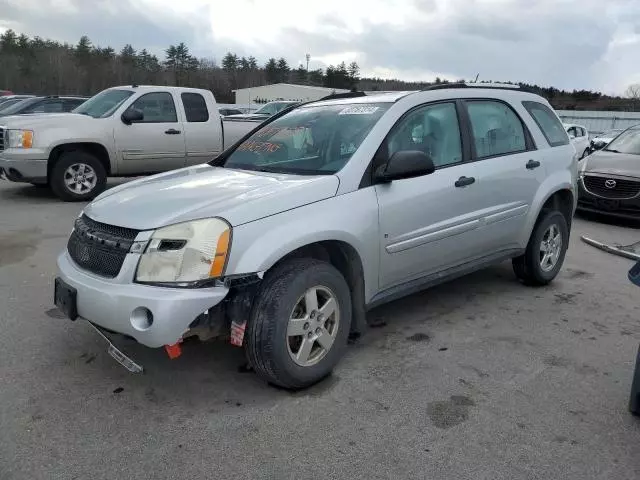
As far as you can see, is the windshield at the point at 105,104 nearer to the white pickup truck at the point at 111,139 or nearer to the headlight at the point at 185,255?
the white pickup truck at the point at 111,139

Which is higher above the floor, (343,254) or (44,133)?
(44,133)

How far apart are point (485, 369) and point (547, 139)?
2597mm

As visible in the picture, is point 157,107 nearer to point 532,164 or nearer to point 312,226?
point 532,164

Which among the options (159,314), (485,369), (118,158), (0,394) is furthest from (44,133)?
(485,369)

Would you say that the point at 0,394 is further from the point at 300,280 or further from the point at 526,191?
the point at 526,191

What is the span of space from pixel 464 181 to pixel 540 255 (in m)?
1.54

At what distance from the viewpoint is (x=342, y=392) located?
3.36 meters

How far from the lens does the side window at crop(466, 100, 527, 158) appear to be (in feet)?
15.1

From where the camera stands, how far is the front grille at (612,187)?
896 cm

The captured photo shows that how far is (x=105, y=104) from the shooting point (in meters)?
9.84

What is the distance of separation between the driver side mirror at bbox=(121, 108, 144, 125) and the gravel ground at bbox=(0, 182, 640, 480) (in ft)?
16.6

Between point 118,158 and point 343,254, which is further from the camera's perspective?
point 118,158

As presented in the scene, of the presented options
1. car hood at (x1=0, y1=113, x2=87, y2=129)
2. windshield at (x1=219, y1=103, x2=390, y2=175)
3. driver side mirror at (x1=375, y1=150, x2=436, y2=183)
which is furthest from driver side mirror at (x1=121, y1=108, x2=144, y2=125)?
driver side mirror at (x1=375, y1=150, x2=436, y2=183)

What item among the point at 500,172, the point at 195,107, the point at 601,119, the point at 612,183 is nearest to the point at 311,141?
the point at 500,172
